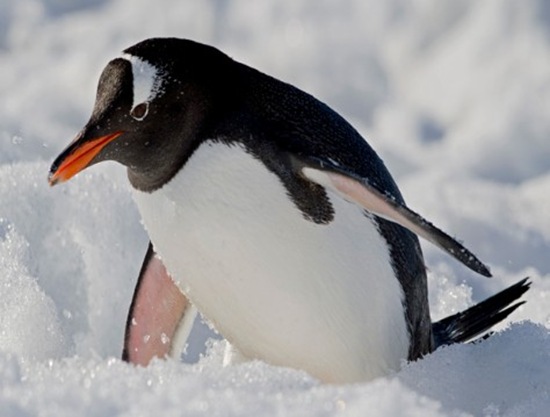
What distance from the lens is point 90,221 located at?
2875mm

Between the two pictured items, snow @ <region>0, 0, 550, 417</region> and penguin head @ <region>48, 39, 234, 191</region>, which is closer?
snow @ <region>0, 0, 550, 417</region>

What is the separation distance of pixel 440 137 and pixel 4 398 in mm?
4293

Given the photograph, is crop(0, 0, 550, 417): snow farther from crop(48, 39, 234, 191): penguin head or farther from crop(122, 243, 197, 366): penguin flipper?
crop(48, 39, 234, 191): penguin head

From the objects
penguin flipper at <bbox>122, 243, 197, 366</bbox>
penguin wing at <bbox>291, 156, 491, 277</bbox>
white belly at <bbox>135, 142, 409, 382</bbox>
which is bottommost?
penguin flipper at <bbox>122, 243, 197, 366</bbox>

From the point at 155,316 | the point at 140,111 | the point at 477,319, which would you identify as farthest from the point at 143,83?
the point at 477,319

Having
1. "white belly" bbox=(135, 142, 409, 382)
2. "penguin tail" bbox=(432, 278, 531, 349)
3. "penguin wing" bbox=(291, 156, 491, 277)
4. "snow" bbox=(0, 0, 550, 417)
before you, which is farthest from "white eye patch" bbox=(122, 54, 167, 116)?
"penguin tail" bbox=(432, 278, 531, 349)

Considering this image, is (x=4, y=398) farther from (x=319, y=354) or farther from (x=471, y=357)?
(x=471, y=357)

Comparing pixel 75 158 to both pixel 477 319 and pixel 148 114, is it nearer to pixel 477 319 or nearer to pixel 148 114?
pixel 148 114

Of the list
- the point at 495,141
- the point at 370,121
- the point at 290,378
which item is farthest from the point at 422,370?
the point at 370,121

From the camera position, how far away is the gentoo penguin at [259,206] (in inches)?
78.5

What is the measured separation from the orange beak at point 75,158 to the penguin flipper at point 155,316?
0.39 meters

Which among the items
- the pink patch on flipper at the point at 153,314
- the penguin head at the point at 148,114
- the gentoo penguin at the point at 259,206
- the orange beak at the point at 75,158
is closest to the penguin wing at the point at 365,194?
the gentoo penguin at the point at 259,206

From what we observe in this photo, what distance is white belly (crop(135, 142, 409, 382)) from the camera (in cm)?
202

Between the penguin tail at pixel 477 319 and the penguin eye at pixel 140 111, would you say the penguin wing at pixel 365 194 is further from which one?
the penguin tail at pixel 477 319
